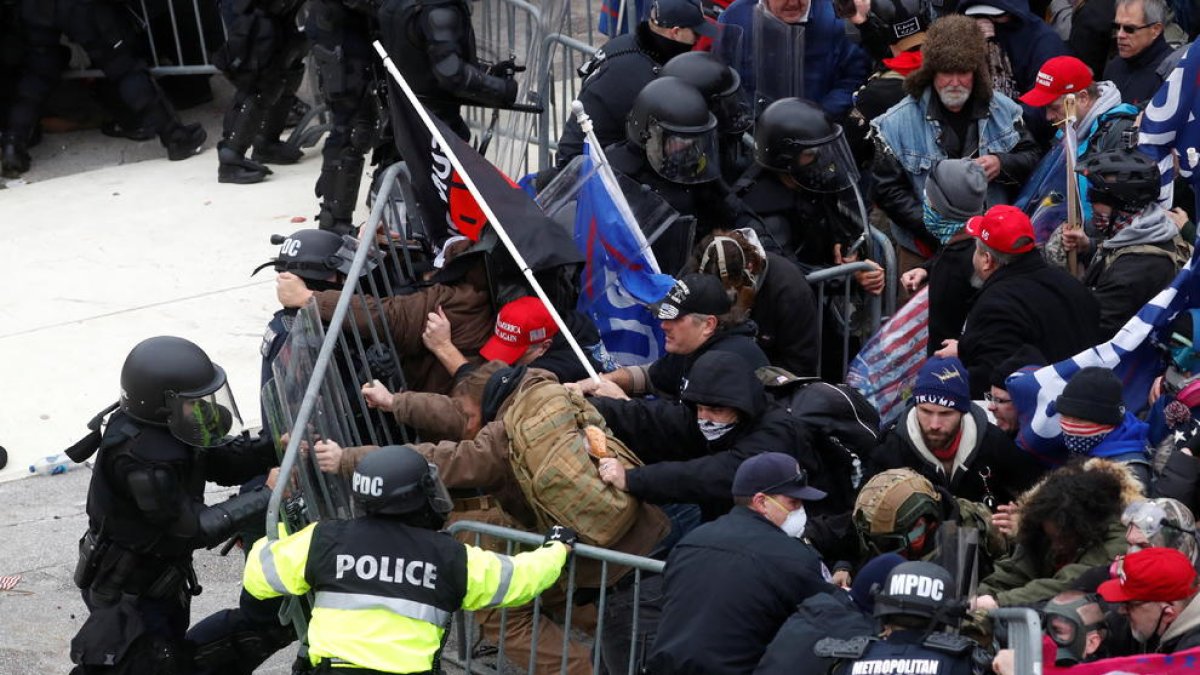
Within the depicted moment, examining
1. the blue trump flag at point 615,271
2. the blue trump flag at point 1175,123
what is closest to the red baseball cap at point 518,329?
the blue trump flag at point 615,271

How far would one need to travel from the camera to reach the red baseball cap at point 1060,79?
766 centimetres

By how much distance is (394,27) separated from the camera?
352 inches

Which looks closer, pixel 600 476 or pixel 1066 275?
pixel 600 476

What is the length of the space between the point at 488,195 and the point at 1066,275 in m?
2.24

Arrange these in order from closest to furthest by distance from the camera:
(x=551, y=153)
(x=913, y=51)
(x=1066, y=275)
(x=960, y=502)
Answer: (x=960, y=502) → (x=1066, y=275) → (x=913, y=51) → (x=551, y=153)

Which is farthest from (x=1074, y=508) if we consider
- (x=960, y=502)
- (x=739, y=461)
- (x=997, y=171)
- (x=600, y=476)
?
(x=997, y=171)

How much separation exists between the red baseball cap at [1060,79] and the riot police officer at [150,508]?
384 cm

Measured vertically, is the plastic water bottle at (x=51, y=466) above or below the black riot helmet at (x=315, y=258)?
below

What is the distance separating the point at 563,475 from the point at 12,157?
285 inches

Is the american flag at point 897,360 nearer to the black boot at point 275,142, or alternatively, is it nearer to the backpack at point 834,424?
the backpack at point 834,424

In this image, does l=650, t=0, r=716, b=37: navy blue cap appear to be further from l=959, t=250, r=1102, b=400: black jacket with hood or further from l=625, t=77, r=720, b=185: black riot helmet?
l=959, t=250, r=1102, b=400: black jacket with hood

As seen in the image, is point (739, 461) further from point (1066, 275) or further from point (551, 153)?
point (551, 153)

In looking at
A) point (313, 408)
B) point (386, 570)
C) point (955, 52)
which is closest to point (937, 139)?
point (955, 52)

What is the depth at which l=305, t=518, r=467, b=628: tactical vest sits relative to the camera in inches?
210
